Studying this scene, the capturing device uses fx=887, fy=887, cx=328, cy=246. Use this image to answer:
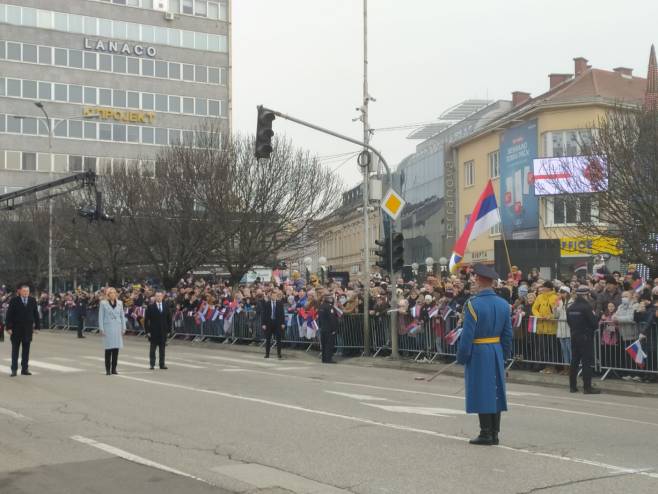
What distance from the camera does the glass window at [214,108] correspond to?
80.2m

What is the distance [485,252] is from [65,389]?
1580 inches

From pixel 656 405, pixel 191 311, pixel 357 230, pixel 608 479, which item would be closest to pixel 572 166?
pixel 191 311

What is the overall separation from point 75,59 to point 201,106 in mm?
11641

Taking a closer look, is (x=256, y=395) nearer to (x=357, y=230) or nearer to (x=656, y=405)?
(x=656, y=405)

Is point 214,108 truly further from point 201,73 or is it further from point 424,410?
point 424,410

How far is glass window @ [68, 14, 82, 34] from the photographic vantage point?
74.6 meters

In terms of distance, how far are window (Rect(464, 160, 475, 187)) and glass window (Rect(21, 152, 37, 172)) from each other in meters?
37.2

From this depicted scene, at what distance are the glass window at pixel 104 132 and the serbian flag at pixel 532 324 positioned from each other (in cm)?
6306

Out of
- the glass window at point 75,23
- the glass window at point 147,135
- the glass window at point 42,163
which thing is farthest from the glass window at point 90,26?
the glass window at point 42,163

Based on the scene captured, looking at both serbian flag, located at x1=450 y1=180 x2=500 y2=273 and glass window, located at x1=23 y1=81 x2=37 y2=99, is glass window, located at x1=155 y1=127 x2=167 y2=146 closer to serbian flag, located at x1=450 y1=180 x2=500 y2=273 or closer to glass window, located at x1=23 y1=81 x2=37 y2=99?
glass window, located at x1=23 y1=81 x2=37 y2=99

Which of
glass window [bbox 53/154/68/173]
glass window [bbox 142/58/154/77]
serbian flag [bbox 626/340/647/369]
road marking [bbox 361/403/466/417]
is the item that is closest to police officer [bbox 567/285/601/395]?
serbian flag [bbox 626/340/647/369]

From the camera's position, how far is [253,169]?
128 ft

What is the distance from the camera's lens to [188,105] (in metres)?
79.7

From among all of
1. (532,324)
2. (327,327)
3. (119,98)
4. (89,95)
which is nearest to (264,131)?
(327,327)
